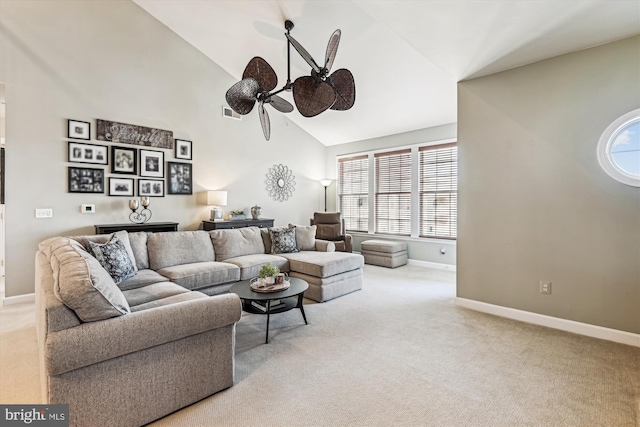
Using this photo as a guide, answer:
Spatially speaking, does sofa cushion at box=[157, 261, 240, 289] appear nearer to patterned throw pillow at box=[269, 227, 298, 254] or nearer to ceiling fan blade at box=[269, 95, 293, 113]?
patterned throw pillow at box=[269, 227, 298, 254]

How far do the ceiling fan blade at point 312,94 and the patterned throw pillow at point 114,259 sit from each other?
2338mm

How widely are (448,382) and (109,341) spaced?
6.99 feet

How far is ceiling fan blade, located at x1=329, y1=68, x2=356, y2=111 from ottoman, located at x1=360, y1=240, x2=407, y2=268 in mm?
3819

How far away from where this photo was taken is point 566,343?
2.82m

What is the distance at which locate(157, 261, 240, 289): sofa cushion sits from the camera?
348cm

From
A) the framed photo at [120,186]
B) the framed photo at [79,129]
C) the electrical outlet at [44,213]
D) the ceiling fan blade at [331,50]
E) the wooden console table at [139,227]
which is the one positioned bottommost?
the wooden console table at [139,227]

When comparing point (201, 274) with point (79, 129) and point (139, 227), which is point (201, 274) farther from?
point (79, 129)

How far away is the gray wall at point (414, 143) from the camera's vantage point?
233 inches

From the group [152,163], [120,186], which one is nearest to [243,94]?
[152,163]

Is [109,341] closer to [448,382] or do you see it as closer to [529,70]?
[448,382]

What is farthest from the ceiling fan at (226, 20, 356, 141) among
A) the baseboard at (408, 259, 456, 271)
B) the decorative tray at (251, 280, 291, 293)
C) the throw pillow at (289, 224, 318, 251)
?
the baseboard at (408, 259, 456, 271)

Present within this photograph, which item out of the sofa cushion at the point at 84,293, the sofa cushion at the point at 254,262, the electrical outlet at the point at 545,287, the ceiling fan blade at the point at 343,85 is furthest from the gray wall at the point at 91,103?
the electrical outlet at the point at 545,287

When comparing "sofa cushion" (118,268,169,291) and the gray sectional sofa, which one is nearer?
the gray sectional sofa

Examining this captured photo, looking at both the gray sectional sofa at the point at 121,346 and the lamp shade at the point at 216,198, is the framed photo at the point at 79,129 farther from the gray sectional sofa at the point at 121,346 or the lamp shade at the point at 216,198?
the gray sectional sofa at the point at 121,346
